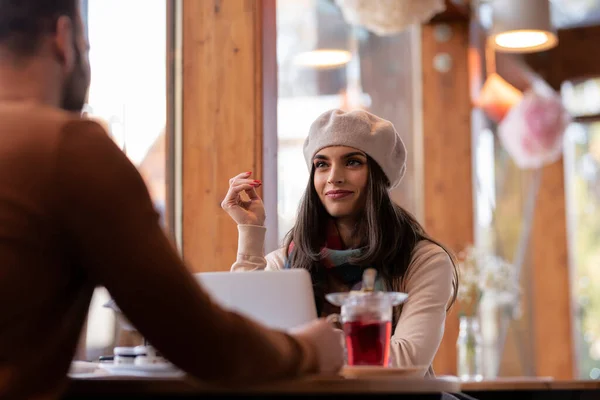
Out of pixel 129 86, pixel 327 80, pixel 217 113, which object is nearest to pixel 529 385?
pixel 217 113

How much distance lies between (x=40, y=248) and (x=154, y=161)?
2328 millimetres

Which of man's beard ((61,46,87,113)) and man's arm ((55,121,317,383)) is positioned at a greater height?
man's beard ((61,46,87,113))

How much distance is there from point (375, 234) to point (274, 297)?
989 mm

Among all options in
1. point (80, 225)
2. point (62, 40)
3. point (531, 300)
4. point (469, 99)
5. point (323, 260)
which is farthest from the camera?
point (531, 300)

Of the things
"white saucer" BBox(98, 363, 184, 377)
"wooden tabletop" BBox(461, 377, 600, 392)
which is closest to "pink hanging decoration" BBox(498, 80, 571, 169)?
"wooden tabletop" BBox(461, 377, 600, 392)

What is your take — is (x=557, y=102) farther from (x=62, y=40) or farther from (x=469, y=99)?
(x=62, y=40)

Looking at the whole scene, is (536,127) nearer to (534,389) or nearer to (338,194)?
(534,389)

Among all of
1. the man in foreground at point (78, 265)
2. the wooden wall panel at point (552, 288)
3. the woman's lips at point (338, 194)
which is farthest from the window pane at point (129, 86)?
the wooden wall panel at point (552, 288)

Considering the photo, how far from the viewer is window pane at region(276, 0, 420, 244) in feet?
15.2

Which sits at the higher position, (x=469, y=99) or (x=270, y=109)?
(x=469, y=99)

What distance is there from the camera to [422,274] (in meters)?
2.46

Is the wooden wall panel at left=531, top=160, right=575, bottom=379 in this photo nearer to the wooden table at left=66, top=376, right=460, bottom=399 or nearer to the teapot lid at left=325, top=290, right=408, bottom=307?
the teapot lid at left=325, top=290, right=408, bottom=307

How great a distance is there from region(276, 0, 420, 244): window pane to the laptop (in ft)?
8.58

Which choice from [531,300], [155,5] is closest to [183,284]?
[155,5]
